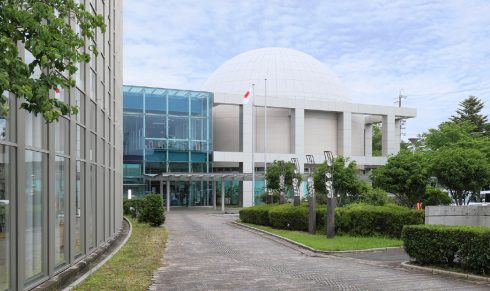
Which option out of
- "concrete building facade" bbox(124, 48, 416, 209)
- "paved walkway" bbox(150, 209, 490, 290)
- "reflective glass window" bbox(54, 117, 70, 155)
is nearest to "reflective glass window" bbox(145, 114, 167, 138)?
"concrete building facade" bbox(124, 48, 416, 209)

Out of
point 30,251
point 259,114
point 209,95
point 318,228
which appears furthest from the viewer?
point 259,114

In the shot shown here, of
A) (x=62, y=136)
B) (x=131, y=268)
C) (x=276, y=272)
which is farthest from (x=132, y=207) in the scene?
(x=276, y=272)

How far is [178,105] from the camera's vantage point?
56094mm

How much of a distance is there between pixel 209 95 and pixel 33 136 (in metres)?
47.6

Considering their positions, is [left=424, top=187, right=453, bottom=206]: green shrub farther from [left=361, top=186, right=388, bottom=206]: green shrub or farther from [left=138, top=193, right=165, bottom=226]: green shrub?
[left=138, top=193, right=165, bottom=226]: green shrub

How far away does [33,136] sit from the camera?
10.2 meters

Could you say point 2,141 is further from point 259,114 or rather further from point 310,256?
point 259,114

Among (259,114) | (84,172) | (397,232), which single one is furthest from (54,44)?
(259,114)

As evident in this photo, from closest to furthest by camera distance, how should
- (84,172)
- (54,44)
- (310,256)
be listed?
(54,44), (84,172), (310,256)

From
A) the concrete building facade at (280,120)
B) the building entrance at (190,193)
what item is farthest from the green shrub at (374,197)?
the building entrance at (190,193)

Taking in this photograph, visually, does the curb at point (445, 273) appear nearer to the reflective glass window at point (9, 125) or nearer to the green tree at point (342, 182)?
the reflective glass window at point (9, 125)

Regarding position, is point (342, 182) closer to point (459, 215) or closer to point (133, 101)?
point (459, 215)

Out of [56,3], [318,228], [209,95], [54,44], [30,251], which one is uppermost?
[209,95]

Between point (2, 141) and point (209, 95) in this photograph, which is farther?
point (209, 95)
